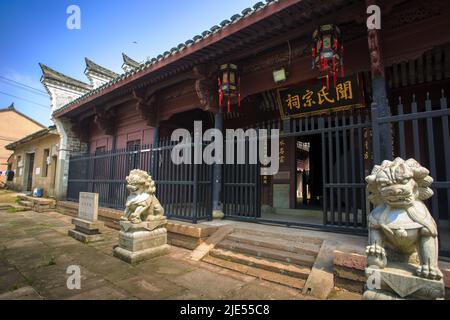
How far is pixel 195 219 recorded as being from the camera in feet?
16.4

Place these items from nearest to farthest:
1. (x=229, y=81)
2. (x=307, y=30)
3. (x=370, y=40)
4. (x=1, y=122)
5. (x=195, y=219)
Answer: (x=370, y=40)
(x=307, y=30)
(x=195, y=219)
(x=229, y=81)
(x=1, y=122)

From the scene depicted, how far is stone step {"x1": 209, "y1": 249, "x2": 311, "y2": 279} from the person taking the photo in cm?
321

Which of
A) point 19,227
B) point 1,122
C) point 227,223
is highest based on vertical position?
point 1,122

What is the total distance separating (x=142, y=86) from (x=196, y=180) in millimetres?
3785

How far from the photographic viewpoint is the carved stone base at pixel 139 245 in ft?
13.4

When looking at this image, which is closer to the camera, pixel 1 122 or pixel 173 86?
pixel 173 86

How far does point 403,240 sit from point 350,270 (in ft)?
2.94

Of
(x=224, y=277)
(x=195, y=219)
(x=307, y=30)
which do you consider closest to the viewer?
(x=224, y=277)

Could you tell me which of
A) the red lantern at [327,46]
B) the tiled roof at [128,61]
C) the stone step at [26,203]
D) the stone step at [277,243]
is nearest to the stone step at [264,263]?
the stone step at [277,243]

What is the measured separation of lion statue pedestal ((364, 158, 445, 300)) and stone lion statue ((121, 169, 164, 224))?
3.49 m

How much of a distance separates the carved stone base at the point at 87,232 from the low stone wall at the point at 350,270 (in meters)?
4.85

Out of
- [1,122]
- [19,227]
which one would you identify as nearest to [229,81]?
[19,227]

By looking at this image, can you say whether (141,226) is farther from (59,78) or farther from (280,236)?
(59,78)
